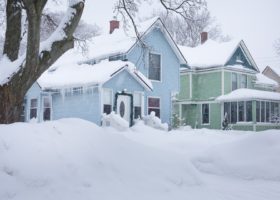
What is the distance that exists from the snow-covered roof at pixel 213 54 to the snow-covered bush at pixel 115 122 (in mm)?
14519

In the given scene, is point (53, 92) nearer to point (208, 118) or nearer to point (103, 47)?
point (103, 47)

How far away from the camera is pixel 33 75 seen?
768 cm

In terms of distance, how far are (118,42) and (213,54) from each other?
1212cm

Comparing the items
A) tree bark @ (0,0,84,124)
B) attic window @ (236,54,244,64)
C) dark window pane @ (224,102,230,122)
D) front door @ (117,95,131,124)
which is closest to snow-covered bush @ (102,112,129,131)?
front door @ (117,95,131,124)

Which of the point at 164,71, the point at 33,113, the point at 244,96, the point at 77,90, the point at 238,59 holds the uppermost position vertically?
the point at 238,59

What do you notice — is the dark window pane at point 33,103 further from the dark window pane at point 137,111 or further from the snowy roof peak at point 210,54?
the snowy roof peak at point 210,54

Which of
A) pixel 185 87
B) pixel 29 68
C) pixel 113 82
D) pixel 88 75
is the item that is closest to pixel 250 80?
pixel 185 87

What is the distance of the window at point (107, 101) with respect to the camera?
2194 cm


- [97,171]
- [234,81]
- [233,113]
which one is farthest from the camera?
[234,81]

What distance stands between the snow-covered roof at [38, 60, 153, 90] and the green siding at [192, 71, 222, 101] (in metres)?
11.0

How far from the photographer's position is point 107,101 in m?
22.1

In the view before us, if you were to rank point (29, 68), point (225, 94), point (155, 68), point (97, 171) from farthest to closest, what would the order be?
point (225, 94), point (155, 68), point (29, 68), point (97, 171)

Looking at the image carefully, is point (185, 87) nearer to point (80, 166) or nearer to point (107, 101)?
point (107, 101)

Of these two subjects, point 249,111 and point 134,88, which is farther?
point 249,111
